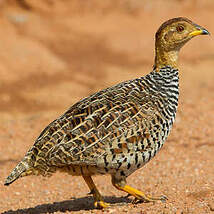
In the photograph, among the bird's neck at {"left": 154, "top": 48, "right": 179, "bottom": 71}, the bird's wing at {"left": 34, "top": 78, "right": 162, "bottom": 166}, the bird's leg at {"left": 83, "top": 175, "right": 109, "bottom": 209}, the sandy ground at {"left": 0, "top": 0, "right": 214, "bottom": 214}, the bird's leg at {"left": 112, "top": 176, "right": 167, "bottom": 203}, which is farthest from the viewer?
the sandy ground at {"left": 0, "top": 0, "right": 214, "bottom": 214}

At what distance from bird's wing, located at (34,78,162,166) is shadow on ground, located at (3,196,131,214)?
49.3 inches

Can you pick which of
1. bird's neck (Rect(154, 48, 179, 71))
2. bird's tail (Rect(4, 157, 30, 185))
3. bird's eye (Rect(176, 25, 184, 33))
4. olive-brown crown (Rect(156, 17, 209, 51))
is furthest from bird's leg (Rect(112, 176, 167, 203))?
bird's eye (Rect(176, 25, 184, 33))

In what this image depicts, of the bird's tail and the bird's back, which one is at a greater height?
the bird's back

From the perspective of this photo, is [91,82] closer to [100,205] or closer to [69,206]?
[69,206]

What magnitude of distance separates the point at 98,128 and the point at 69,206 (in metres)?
1.76

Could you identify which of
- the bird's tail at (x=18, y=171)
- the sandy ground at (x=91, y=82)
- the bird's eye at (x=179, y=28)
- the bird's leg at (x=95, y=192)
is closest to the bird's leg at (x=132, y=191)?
the sandy ground at (x=91, y=82)

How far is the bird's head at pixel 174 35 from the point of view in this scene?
24.4 ft

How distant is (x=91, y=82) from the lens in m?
18.2

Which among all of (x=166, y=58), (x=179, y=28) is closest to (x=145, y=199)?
(x=166, y=58)

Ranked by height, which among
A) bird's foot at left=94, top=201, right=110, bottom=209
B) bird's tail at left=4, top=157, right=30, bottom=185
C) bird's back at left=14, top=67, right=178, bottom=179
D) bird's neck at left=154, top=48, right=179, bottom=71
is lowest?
bird's foot at left=94, top=201, right=110, bottom=209

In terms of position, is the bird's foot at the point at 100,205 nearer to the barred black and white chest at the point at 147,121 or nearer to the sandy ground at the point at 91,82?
the sandy ground at the point at 91,82

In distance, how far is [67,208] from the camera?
757cm

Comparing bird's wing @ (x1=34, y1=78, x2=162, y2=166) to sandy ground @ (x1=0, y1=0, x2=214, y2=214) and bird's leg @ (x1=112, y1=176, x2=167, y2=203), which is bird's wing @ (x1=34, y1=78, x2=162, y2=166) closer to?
bird's leg @ (x1=112, y1=176, x2=167, y2=203)

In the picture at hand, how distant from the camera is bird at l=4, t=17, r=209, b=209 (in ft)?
21.1
